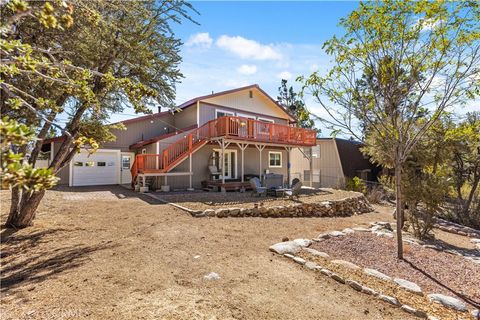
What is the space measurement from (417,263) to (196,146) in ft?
34.6

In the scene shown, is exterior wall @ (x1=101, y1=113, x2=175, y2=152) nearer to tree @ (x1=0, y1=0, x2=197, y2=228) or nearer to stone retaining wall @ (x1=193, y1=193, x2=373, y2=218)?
tree @ (x1=0, y1=0, x2=197, y2=228)

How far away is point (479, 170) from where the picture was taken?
12.3 m

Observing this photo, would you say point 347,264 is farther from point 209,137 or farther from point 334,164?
point 334,164

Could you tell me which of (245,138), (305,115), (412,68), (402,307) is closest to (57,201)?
(245,138)

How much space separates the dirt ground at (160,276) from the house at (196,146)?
20.8ft

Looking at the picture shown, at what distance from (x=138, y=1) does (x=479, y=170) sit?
1561cm

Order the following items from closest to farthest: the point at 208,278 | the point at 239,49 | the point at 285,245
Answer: the point at 208,278 → the point at 285,245 → the point at 239,49

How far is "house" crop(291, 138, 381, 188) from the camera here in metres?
19.1

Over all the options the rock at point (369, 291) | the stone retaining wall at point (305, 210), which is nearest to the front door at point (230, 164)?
the stone retaining wall at point (305, 210)

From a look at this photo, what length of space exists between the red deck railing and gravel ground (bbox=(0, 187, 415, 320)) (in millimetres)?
5726

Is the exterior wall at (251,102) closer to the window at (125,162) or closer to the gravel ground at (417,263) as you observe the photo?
the window at (125,162)

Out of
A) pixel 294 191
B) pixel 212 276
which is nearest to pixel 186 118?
pixel 294 191

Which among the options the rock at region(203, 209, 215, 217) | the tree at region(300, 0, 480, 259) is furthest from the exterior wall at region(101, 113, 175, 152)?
the tree at region(300, 0, 480, 259)

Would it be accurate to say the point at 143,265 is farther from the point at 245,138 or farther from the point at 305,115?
the point at 245,138
